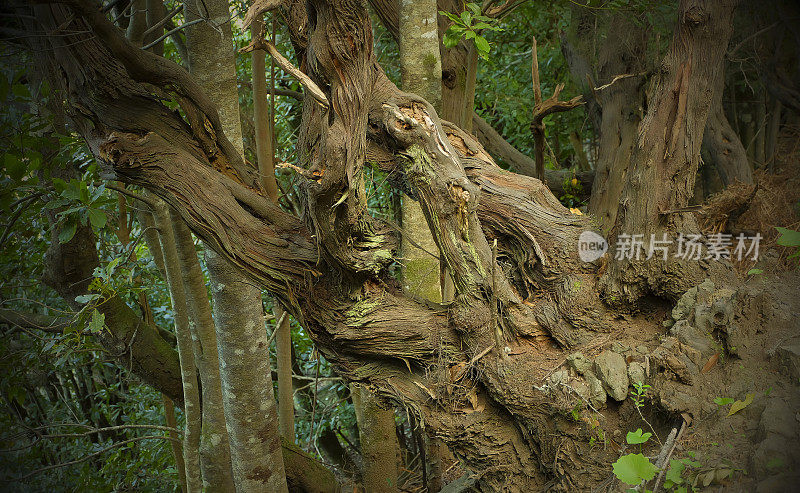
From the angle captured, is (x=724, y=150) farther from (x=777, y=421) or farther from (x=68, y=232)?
(x=68, y=232)

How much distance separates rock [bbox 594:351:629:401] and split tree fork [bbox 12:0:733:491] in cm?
25

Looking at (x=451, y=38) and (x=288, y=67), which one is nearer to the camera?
(x=288, y=67)

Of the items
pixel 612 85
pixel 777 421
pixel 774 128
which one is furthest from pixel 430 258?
pixel 774 128

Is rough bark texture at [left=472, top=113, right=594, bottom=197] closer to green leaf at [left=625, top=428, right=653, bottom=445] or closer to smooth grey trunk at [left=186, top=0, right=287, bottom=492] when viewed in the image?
smooth grey trunk at [left=186, top=0, right=287, bottom=492]

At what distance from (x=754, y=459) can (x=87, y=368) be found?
22.7 ft

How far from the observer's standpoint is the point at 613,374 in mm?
2695

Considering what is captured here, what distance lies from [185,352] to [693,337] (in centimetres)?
327

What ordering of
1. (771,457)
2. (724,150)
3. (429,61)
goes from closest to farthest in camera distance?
1. (771,457)
2. (429,61)
3. (724,150)

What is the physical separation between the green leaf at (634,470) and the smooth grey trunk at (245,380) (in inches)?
85.8

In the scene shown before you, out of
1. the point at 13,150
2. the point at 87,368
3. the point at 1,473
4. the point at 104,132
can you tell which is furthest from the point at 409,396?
the point at 87,368

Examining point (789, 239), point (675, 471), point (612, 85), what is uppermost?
point (612, 85)

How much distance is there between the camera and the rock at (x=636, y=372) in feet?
8.84

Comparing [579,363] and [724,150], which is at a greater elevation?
[724,150]

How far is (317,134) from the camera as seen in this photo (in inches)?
113
